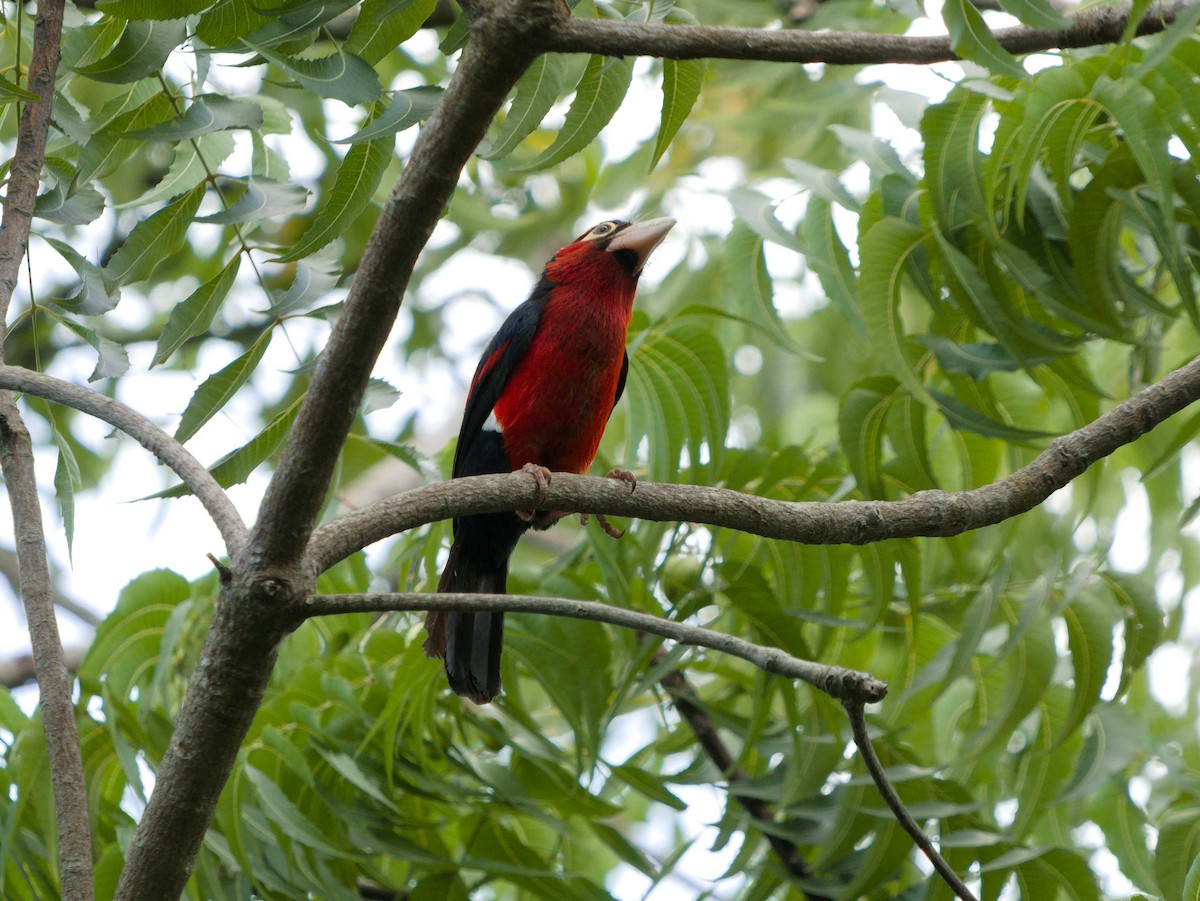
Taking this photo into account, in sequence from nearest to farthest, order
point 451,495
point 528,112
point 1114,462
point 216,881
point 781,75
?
point 451,495 → point 528,112 → point 216,881 → point 1114,462 → point 781,75

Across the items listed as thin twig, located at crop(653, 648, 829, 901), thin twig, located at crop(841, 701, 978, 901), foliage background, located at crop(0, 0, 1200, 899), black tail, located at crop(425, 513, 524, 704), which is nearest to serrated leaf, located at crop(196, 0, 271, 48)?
foliage background, located at crop(0, 0, 1200, 899)

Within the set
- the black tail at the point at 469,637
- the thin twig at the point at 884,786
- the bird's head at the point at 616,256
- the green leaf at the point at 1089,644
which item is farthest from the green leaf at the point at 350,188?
the green leaf at the point at 1089,644

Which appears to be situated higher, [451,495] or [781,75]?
[781,75]

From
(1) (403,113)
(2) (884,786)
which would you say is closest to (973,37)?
(1) (403,113)

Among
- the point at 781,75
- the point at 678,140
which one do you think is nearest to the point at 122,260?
the point at 781,75

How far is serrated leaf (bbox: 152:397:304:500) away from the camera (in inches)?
114

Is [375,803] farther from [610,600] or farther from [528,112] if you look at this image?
[528,112]

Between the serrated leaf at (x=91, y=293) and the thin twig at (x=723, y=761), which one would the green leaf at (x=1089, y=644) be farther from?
the serrated leaf at (x=91, y=293)

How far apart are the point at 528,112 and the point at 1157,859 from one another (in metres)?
2.76

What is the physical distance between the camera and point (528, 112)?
2.75m

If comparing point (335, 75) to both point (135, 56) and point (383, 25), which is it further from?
point (135, 56)

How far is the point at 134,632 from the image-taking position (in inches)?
150

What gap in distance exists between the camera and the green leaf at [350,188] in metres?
2.58

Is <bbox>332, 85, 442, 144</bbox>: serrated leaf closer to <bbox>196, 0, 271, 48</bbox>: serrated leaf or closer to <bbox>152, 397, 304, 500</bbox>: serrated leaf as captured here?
<bbox>196, 0, 271, 48</bbox>: serrated leaf
